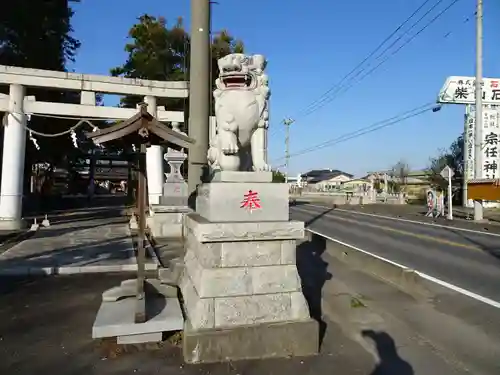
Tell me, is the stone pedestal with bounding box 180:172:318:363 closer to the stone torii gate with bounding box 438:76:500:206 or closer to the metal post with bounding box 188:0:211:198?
the metal post with bounding box 188:0:211:198

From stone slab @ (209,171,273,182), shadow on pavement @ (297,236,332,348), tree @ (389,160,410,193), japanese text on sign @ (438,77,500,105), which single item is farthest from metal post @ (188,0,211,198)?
tree @ (389,160,410,193)

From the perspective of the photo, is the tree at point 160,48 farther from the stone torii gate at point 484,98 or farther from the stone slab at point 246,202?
→ the stone slab at point 246,202

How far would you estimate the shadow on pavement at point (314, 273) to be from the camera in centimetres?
619

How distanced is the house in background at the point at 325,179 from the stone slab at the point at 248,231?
279 feet

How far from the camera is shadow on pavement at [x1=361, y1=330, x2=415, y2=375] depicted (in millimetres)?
4328

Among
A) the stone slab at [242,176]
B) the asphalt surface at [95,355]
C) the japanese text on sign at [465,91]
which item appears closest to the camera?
the asphalt surface at [95,355]

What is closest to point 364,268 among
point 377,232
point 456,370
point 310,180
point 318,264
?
point 318,264

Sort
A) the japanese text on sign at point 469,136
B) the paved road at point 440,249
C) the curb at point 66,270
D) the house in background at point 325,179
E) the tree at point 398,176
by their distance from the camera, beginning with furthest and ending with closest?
the house in background at point 325,179 < the tree at point 398,176 < the japanese text on sign at point 469,136 < the paved road at point 440,249 < the curb at point 66,270

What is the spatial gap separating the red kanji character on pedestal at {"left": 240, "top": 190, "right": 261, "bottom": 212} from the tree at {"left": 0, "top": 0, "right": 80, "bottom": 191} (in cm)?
1881

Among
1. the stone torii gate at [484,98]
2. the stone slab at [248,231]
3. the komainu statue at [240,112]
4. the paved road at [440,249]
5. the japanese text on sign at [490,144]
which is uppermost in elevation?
the stone torii gate at [484,98]

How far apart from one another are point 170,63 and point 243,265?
2649 cm

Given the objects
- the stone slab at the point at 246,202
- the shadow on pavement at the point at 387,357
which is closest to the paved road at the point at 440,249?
the shadow on pavement at the point at 387,357

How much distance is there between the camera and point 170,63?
2856 centimetres

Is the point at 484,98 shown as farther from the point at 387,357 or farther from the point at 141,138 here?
the point at 141,138
